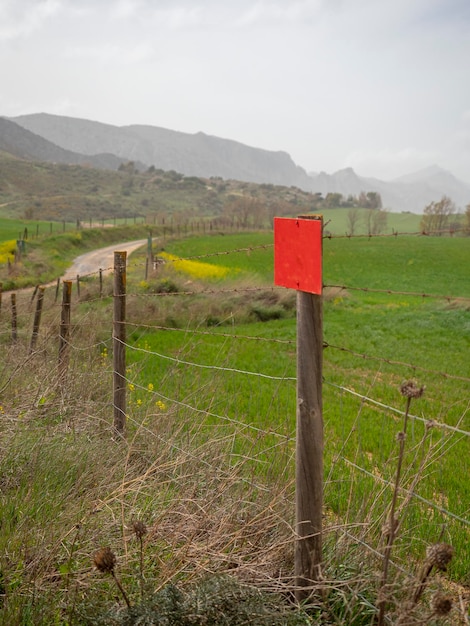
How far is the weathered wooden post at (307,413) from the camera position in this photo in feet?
9.38

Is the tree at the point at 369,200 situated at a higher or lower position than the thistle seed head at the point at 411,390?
higher

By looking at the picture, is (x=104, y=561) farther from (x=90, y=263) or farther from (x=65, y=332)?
(x=90, y=263)

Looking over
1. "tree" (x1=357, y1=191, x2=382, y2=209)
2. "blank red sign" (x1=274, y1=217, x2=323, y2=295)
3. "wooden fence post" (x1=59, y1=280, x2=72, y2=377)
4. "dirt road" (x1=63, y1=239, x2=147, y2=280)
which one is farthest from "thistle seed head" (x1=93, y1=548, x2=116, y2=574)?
"tree" (x1=357, y1=191, x2=382, y2=209)

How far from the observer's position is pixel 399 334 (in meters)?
16.3

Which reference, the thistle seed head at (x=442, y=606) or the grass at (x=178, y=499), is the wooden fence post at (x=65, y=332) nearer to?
the grass at (x=178, y=499)

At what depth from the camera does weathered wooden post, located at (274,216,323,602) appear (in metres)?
2.86

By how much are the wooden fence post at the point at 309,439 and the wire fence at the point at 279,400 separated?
270mm

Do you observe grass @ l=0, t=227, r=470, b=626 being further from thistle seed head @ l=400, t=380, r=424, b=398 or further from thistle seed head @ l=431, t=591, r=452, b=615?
thistle seed head @ l=400, t=380, r=424, b=398

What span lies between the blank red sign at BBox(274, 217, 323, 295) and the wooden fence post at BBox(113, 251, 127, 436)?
249 centimetres

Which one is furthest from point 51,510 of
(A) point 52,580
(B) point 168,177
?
(B) point 168,177

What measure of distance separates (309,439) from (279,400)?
5.81m

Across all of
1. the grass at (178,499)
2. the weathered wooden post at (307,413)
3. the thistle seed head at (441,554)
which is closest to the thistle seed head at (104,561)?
the grass at (178,499)

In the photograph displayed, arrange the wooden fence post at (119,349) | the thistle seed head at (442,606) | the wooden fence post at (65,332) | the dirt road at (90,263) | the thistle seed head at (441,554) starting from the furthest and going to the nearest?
1. the dirt road at (90,263)
2. the wooden fence post at (65,332)
3. the wooden fence post at (119,349)
4. the thistle seed head at (441,554)
5. the thistle seed head at (442,606)

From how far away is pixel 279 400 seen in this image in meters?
8.67
